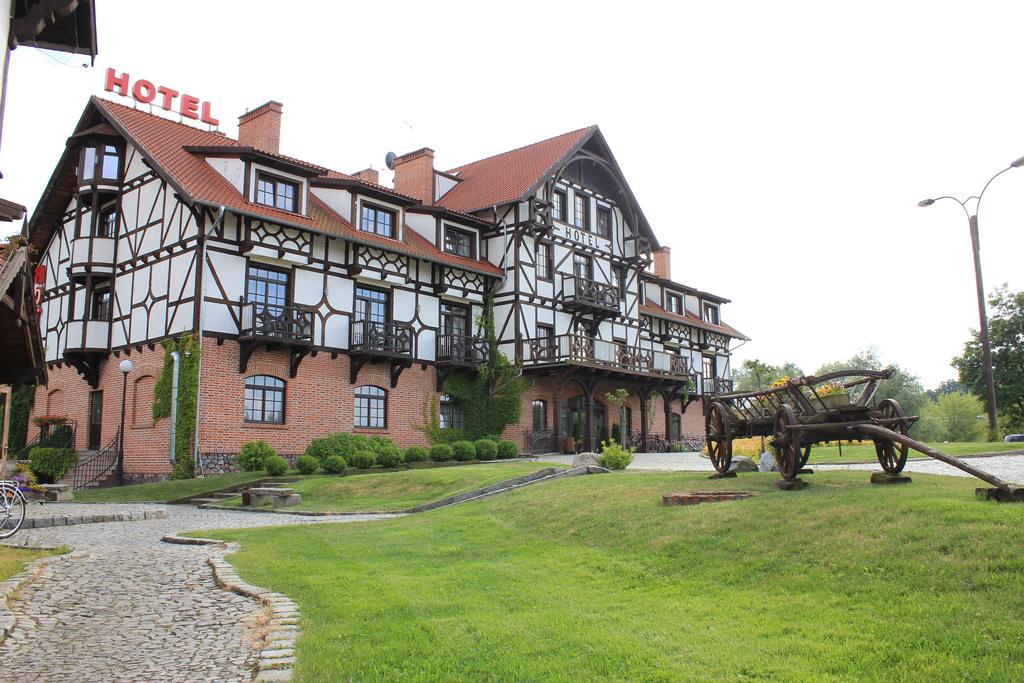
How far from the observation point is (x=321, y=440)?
25.2m

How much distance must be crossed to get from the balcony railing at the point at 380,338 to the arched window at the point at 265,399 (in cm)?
276

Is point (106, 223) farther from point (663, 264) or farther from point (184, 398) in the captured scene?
point (663, 264)

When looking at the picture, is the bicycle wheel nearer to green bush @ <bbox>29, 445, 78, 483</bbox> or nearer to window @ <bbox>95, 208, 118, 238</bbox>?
green bush @ <bbox>29, 445, 78, 483</bbox>

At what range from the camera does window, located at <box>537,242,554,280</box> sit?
1303 inches

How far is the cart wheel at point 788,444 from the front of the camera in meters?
10.6

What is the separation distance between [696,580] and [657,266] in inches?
1563

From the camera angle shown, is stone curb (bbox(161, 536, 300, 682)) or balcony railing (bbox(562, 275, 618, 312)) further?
balcony railing (bbox(562, 275, 618, 312))

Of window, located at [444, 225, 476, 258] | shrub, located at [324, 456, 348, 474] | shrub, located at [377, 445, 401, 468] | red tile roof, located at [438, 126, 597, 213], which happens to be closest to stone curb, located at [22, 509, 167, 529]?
shrub, located at [324, 456, 348, 474]

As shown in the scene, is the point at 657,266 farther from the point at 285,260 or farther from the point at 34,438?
the point at 34,438

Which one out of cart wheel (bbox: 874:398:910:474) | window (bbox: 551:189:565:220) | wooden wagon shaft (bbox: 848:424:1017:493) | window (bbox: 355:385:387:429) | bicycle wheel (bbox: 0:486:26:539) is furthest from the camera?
window (bbox: 551:189:565:220)

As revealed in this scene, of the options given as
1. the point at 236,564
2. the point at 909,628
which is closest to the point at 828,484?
the point at 909,628

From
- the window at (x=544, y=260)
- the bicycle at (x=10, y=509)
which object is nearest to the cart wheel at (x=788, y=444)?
the bicycle at (x=10, y=509)

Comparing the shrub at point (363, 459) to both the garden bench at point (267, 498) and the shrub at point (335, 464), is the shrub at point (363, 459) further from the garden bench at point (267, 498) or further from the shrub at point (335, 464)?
the garden bench at point (267, 498)

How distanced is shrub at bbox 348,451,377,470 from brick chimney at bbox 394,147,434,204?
13.4 metres
